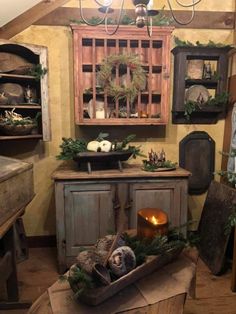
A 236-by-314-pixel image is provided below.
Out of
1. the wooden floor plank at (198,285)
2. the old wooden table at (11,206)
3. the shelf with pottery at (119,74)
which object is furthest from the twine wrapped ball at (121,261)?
the shelf with pottery at (119,74)

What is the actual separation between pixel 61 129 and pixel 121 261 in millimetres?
1912

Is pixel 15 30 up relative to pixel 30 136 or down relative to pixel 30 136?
up

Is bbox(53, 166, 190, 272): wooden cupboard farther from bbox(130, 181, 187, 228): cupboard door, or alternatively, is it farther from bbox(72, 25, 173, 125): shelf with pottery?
bbox(72, 25, 173, 125): shelf with pottery

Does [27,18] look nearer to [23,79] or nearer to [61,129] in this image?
[23,79]

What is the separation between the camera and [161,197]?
246 cm

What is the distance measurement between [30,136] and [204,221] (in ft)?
6.37

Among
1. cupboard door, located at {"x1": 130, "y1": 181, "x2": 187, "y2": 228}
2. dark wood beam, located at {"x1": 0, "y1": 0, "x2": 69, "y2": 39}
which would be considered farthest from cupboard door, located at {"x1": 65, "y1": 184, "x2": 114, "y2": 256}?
dark wood beam, located at {"x1": 0, "y1": 0, "x2": 69, "y2": 39}

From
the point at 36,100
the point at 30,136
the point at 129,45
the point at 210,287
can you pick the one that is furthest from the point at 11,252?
the point at 129,45

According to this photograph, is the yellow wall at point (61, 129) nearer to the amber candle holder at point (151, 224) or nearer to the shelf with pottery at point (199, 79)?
the shelf with pottery at point (199, 79)

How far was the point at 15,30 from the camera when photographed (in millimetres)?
2654

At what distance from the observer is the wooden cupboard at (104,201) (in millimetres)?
2348

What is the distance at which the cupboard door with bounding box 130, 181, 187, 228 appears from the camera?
8.00 feet

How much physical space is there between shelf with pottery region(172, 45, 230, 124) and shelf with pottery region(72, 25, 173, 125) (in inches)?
7.9

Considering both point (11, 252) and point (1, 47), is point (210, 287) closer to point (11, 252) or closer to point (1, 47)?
point (11, 252)
